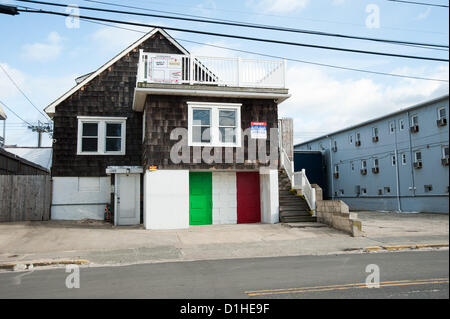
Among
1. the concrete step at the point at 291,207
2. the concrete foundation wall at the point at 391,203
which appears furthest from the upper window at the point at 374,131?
the concrete step at the point at 291,207

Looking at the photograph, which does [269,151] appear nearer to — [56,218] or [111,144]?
[111,144]

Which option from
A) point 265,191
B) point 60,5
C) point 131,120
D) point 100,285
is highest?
point 60,5

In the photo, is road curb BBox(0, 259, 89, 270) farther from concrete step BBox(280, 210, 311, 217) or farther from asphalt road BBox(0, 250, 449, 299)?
concrete step BBox(280, 210, 311, 217)

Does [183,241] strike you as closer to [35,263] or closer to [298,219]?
[35,263]

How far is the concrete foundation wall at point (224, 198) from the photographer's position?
16.9 metres

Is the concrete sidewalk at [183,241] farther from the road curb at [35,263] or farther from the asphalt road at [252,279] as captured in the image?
the asphalt road at [252,279]

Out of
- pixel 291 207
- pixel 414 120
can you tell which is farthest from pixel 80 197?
pixel 414 120

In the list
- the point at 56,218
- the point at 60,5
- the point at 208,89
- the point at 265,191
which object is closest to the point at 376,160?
the point at 265,191

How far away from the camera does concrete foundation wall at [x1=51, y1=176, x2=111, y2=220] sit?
18.6m

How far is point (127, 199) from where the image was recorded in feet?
56.6

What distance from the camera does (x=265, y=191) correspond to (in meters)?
17.0

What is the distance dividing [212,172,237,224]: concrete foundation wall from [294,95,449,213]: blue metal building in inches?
401

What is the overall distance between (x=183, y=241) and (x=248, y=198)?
16.7ft
